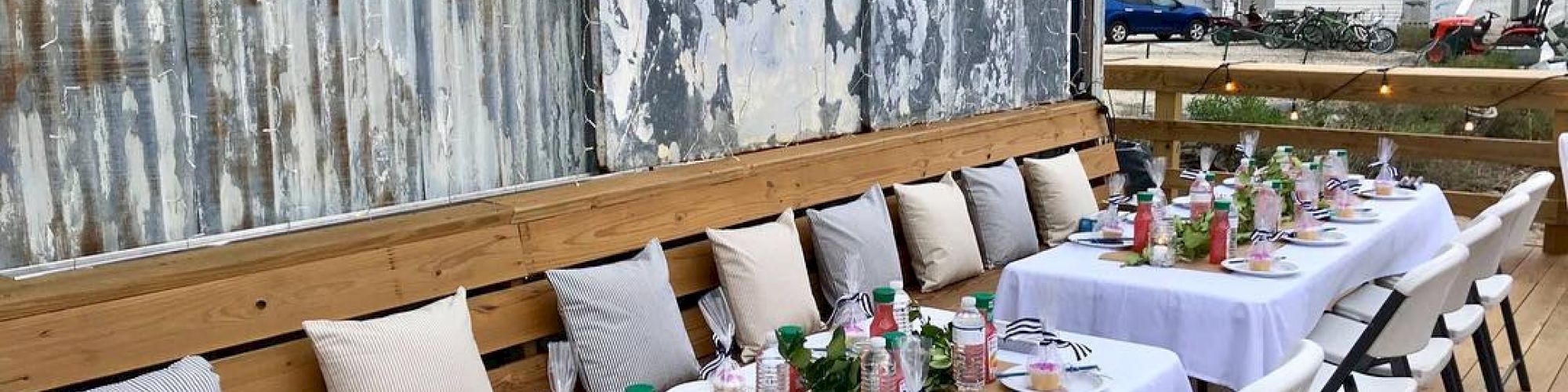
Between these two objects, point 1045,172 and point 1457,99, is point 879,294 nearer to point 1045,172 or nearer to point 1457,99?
point 1045,172

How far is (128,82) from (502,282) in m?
0.90

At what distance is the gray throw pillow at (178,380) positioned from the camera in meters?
2.35

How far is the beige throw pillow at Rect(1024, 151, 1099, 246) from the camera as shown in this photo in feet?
16.3

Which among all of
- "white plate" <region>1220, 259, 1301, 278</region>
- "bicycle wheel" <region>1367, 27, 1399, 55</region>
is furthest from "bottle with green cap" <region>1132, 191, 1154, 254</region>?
"bicycle wheel" <region>1367, 27, 1399, 55</region>

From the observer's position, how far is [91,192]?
8.48 ft

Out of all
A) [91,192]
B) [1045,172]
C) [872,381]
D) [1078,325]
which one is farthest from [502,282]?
[1045,172]

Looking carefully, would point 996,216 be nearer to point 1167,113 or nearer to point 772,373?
point 772,373

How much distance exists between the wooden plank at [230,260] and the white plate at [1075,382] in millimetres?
1196

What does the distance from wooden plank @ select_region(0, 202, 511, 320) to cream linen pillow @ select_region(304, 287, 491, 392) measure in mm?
163

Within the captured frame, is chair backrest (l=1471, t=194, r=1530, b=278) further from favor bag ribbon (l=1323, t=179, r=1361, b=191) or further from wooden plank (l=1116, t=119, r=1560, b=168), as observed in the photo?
wooden plank (l=1116, t=119, r=1560, b=168)

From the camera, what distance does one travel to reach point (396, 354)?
265 centimetres

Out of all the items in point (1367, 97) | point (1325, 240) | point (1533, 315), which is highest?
point (1367, 97)

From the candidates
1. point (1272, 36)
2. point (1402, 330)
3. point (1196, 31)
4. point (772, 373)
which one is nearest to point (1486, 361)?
point (1402, 330)

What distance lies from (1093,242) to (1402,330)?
0.87m
